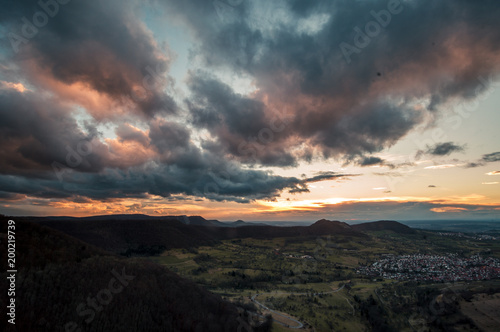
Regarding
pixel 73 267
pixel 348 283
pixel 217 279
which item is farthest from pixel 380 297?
pixel 73 267

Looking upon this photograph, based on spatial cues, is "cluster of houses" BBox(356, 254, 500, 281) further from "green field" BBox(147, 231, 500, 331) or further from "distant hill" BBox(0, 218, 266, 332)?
"distant hill" BBox(0, 218, 266, 332)

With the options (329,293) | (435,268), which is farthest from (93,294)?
(435,268)

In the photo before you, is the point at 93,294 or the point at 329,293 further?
the point at 329,293

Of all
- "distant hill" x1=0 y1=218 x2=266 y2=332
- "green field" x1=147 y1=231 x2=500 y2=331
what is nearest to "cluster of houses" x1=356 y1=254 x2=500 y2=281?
"green field" x1=147 y1=231 x2=500 y2=331

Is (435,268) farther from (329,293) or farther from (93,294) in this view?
(93,294)

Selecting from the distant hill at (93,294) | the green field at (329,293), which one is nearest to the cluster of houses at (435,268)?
the green field at (329,293)

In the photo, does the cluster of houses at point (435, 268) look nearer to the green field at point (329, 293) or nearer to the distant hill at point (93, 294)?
the green field at point (329, 293)
